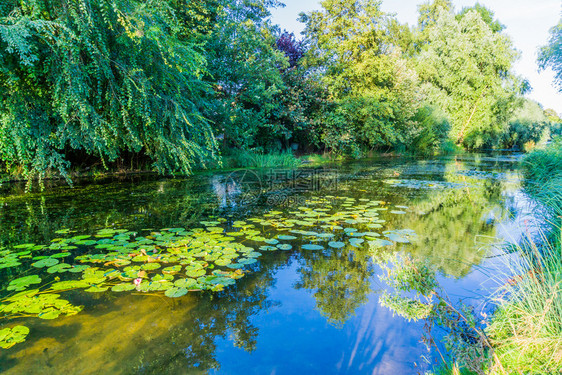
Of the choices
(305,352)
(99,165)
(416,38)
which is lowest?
(305,352)

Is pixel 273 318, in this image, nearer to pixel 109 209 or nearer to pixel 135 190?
pixel 109 209

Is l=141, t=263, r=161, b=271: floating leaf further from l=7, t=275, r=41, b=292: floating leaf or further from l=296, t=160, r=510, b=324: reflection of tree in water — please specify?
l=296, t=160, r=510, b=324: reflection of tree in water

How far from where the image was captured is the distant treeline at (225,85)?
5.30m

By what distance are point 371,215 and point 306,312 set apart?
294 cm

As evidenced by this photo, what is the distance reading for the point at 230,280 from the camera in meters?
2.61

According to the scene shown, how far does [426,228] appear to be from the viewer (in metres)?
4.37

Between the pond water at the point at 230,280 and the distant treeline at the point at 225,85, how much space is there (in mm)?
1770

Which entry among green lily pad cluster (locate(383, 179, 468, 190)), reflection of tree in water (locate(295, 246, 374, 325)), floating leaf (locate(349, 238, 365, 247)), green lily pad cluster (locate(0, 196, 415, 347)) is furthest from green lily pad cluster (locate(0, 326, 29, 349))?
green lily pad cluster (locate(383, 179, 468, 190))

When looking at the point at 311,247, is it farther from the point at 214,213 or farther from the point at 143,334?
the point at 214,213

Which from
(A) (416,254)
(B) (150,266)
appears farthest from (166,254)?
(A) (416,254)

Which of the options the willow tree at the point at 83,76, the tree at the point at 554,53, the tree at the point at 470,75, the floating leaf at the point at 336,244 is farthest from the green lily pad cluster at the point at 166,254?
the tree at the point at 470,75

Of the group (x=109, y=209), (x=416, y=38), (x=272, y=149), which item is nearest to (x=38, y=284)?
(x=109, y=209)

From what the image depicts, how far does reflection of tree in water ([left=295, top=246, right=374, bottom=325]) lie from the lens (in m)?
2.35

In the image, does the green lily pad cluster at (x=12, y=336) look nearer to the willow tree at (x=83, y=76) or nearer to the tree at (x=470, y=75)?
the willow tree at (x=83, y=76)
